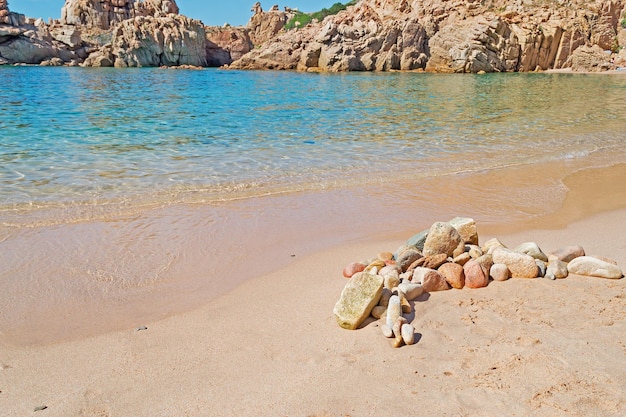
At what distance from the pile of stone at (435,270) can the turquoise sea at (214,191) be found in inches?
42.4

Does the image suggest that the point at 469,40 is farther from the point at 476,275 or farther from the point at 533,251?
the point at 476,275

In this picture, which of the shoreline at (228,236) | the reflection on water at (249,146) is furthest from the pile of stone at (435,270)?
the reflection on water at (249,146)

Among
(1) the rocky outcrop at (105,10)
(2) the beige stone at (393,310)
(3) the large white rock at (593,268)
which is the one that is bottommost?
(2) the beige stone at (393,310)

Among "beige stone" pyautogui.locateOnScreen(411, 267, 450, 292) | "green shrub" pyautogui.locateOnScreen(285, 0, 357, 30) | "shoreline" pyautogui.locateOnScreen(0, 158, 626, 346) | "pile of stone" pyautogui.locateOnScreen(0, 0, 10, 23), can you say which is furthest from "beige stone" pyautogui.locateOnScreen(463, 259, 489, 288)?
"green shrub" pyautogui.locateOnScreen(285, 0, 357, 30)

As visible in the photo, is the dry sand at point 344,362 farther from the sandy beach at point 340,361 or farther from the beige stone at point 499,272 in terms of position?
the beige stone at point 499,272

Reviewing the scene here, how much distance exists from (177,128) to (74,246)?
26.1ft

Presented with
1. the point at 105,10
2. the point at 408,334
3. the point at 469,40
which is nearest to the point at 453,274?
the point at 408,334

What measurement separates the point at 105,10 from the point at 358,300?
9706 centimetres

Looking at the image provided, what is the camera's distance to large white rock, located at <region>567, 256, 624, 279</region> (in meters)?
3.46

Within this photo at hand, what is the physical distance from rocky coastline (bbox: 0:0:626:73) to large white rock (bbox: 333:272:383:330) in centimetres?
5022

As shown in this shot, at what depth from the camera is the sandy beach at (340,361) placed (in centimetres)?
221

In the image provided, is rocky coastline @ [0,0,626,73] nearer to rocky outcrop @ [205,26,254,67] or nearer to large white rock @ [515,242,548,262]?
rocky outcrop @ [205,26,254,67]

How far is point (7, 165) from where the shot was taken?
7590 millimetres

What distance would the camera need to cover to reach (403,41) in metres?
52.2
